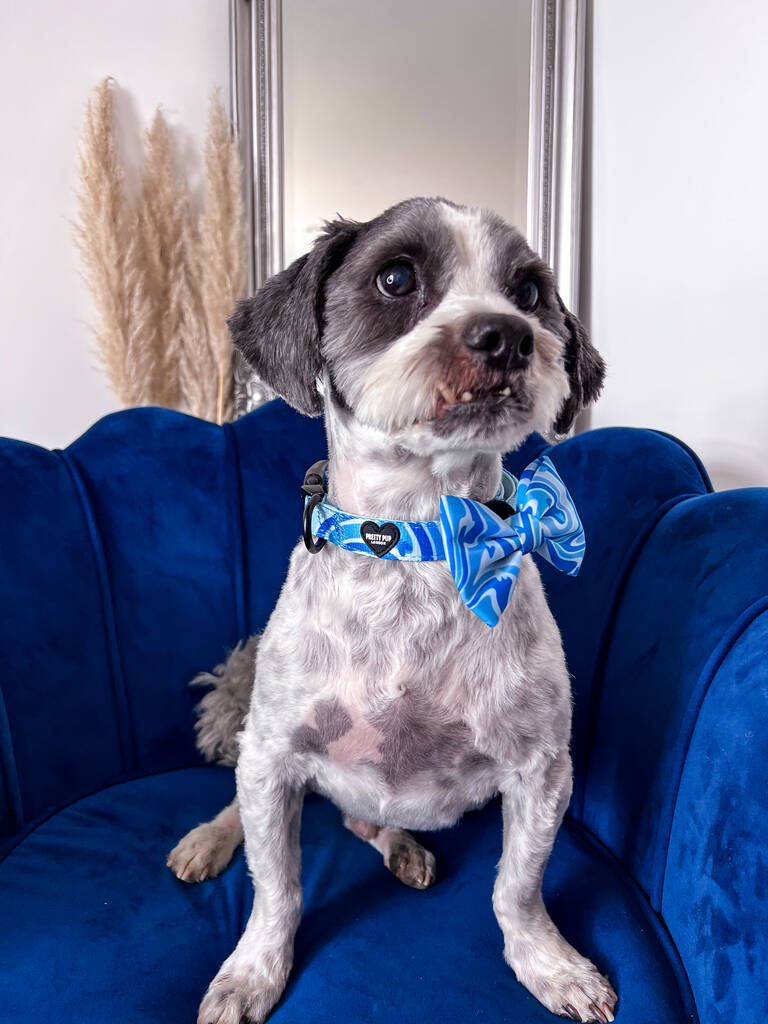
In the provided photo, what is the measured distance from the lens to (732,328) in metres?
1.37

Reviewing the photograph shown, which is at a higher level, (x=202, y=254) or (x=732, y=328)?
(x=202, y=254)

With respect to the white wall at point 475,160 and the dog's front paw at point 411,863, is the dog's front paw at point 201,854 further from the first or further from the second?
the white wall at point 475,160

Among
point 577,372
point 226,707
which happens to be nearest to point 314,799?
point 226,707

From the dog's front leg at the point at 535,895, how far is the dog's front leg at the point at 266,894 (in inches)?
10.7

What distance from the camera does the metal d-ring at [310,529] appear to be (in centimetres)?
95

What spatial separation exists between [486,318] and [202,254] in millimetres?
1457

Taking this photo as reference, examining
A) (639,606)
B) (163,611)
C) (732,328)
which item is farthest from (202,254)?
(639,606)

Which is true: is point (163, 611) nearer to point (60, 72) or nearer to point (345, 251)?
point (345, 251)

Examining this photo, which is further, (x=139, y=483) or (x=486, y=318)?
(x=139, y=483)

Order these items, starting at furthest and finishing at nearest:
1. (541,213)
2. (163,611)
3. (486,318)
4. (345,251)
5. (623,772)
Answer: (541,213)
(163,611)
(623,772)
(345,251)
(486,318)

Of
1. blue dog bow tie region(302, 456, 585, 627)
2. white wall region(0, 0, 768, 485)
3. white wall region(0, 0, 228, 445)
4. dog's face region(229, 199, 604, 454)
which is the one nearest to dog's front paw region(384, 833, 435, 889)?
blue dog bow tie region(302, 456, 585, 627)

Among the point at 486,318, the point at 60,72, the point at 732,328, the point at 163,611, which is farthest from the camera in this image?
the point at 60,72

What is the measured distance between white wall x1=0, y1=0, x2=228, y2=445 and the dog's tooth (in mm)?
1573

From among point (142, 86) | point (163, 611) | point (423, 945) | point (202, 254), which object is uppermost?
point (142, 86)
